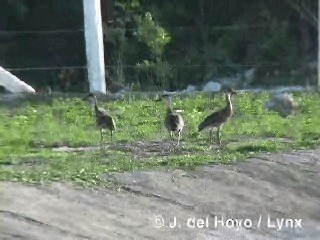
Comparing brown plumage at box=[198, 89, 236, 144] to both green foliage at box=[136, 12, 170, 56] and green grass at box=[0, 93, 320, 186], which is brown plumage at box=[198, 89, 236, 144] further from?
green foliage at box=[136, 12, 170, 56]

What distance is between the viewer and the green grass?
35.5 feet

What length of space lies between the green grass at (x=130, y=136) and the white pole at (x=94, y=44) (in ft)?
3.39

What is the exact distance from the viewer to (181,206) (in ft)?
31.9

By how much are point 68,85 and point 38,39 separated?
263 cm

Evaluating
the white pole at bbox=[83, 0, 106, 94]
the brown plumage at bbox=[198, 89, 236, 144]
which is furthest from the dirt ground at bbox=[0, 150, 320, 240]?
the white pole at bbox=[83, 0, 106, 94]

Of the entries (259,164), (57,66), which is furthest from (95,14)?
(259,164)

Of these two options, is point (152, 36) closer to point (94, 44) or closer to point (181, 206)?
point (94, 44)

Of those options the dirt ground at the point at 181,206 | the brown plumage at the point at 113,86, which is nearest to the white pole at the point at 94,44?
the brown plumage at the point at 113,86

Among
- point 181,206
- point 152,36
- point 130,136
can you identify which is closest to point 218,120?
point 130,136

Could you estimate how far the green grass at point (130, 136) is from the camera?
35.5 feet

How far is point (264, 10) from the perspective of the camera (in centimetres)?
2125

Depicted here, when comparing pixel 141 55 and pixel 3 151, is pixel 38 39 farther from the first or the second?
pixel 3 151

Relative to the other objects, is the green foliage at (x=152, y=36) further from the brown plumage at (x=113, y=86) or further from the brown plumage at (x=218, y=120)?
the brown plumage at (x=218, y=120)

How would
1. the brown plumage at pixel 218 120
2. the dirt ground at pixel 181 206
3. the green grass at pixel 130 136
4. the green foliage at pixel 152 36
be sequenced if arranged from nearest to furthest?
the dirt ground at pixel 181 206 → the green grass at pixel 130 136 → the brown plumage at pixel 218 120 → the green foliage at pixel 152 36
